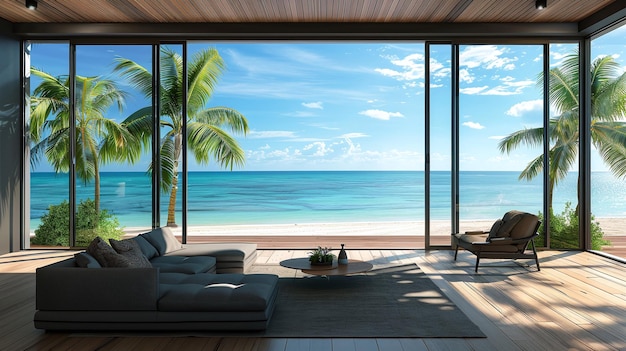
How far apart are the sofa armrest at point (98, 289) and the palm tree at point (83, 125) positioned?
168 inches

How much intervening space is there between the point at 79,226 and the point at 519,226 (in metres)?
6.44

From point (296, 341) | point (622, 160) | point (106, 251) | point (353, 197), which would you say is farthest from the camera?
point (353, 197)

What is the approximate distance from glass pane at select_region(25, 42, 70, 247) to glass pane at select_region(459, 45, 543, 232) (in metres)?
6.18

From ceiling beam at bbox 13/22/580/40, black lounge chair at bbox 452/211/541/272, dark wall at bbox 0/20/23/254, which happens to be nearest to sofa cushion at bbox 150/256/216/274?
black lounge chair at bbox 452/211/541/272

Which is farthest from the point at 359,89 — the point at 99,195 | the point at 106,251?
the point at 106,251

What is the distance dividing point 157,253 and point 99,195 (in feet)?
9.13

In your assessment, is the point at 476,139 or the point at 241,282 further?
the point at 476,139

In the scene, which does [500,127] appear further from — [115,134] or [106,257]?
[106,257]

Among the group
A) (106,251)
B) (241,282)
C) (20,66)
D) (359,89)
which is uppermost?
(359,89)

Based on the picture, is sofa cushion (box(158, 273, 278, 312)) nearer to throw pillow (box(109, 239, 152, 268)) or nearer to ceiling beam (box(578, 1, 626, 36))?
throw pillow (box(109, 239, 152, 268))

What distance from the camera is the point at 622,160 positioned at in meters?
7.57

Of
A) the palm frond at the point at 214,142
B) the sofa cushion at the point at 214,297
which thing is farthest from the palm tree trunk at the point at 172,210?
the sofa cushion at the point at 214,297

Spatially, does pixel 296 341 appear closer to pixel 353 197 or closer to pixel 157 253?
pixel 157 253

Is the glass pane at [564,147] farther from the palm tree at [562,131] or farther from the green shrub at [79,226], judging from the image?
the green shrub at [79,226]
